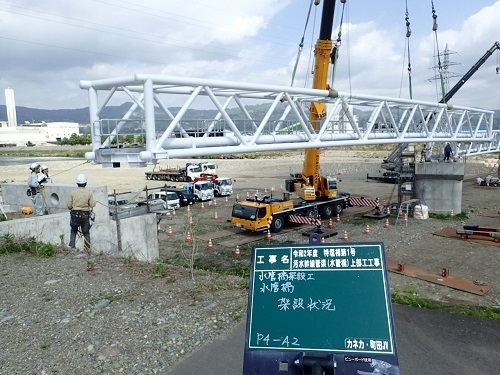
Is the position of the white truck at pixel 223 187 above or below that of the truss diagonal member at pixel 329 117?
below

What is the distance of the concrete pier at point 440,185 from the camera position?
73.3 feet

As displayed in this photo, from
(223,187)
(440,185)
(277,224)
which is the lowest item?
(277,224)

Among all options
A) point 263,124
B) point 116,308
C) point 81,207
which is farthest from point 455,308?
point 81,207

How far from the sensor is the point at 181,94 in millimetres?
12383

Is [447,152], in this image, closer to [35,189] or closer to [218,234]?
[218,234]

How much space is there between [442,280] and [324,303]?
998cm

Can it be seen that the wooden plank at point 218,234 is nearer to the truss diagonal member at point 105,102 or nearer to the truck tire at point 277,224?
the truck tire at point 277,224

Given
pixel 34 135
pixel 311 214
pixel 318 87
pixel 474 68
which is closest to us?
pixel 318 87

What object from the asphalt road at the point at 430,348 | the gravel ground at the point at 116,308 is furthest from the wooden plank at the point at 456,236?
the asphalt road at the point at 430,348

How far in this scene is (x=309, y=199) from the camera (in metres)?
21.7

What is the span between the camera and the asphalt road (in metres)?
6.01

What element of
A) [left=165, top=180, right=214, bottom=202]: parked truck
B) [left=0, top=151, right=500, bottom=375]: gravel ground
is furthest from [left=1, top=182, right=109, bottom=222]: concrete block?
[left=165, top=180, right=214, bottom=202]: parked truck

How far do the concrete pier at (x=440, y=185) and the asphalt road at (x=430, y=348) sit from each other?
15.9 metres

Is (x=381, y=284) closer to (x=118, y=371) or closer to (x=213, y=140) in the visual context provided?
(x=118, y=371)
